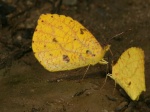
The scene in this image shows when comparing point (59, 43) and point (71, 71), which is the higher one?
point (59, 43)

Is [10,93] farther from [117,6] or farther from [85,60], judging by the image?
[117,6]

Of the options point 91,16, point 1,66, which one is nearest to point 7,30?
point 1,66

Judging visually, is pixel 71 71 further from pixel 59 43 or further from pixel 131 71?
pixel 131 71

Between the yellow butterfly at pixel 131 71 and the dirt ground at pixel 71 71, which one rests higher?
the yellow butterfly at pixel 131 71

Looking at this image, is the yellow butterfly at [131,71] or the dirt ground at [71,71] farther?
the dirt ground at [71,71]

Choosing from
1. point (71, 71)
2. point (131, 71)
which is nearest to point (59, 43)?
point (71, 71)
